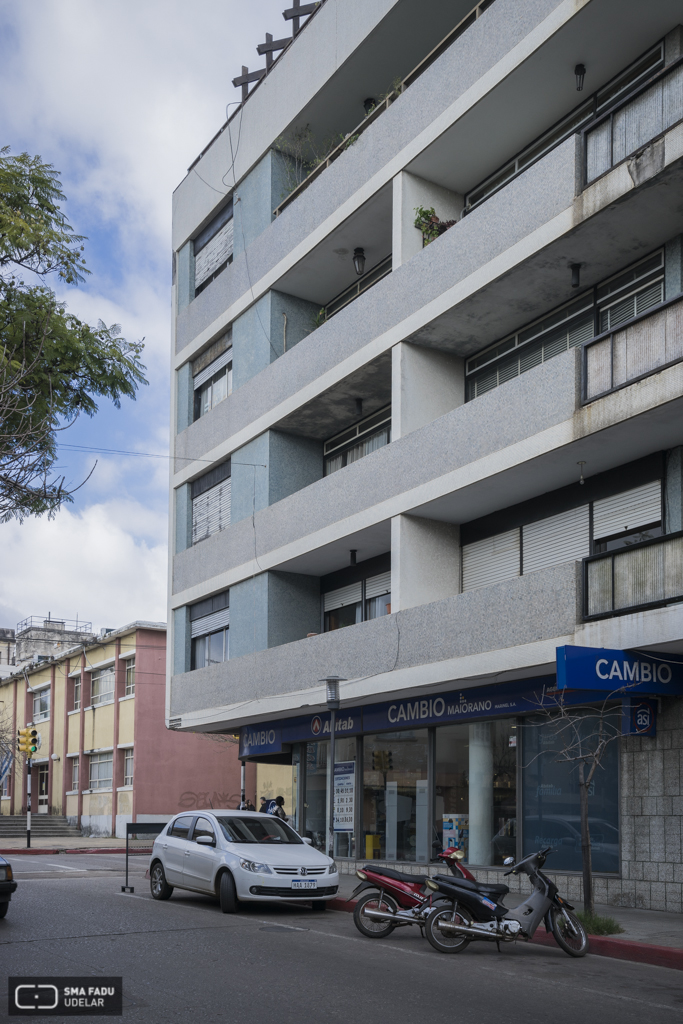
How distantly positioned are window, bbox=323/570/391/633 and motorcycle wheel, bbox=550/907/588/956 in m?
11.0

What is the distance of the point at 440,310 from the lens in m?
18.8

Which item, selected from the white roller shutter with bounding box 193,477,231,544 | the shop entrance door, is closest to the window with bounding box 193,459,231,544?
the white roller shutter with bounding box 193,477,231,544

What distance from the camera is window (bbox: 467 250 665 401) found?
647 inches

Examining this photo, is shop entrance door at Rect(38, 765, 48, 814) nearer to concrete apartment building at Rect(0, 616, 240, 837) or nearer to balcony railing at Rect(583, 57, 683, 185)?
concrete apartment building at Rect(0, 616, 240, 837)

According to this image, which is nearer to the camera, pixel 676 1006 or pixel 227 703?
pixel 676 1006

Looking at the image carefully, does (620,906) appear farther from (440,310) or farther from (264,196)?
(264,196)

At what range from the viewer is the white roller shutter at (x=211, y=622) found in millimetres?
26573

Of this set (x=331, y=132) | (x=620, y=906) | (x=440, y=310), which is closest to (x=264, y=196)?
(x=331, y=132)

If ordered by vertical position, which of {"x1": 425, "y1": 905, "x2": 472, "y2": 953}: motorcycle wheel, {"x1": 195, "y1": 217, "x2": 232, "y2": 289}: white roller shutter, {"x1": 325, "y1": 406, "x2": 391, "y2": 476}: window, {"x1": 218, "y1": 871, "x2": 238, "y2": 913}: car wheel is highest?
{"x1": 195, "y1": 217, "x2": 232, "y2": 289}: white roller shutter

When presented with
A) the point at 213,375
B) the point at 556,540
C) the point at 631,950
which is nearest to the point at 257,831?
the point at 631,950

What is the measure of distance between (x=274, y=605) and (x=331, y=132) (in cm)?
1098

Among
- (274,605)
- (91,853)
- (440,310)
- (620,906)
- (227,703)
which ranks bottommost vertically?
(91,853)

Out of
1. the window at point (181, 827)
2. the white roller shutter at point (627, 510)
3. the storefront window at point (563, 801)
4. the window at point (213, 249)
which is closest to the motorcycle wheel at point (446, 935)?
the storefront window at point (563, 801)

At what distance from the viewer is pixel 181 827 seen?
647 inches
